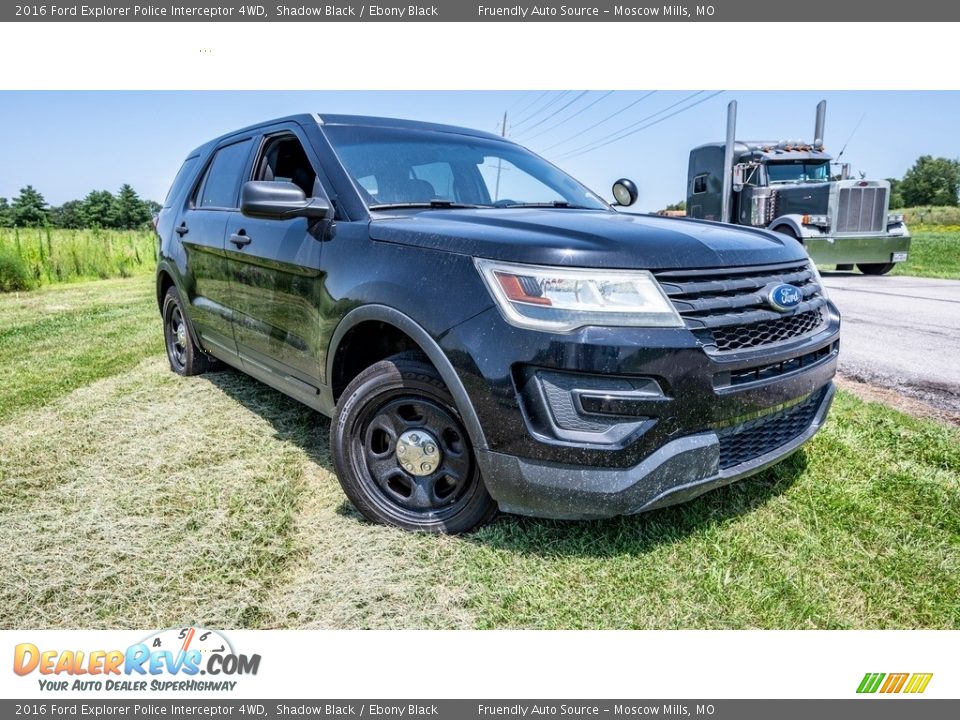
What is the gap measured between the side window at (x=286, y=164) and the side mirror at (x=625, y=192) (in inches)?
74.7

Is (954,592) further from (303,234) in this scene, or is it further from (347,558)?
(303,234)

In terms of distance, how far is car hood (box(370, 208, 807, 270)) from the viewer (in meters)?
2.27

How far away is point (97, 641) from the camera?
219cm

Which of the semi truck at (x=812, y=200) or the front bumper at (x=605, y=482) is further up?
the semi truck at (x=812, y=200)

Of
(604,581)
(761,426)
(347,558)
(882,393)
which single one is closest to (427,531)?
(347,558)

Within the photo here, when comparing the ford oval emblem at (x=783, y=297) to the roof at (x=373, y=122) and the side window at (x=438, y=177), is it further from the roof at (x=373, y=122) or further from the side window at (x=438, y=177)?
the roof at (x=373, y=122)

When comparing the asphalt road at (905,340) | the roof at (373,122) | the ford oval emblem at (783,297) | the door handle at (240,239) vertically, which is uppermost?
the roof at (373,122)

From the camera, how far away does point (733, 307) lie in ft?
7.77

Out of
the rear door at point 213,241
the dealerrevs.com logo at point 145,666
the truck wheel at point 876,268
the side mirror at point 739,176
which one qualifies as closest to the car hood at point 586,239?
the dealerrevs.com logo at point 145,666

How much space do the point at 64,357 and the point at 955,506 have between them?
23.3 feet

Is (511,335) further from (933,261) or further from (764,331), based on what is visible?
(933,261)

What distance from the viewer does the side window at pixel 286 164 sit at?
3.55m

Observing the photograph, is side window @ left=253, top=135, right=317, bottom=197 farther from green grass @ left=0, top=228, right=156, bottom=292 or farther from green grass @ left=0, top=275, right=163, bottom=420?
green grass @ left=0, top=228, right=156, bottom=292

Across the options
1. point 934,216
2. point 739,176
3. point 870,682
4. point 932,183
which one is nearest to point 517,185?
point 870,682
